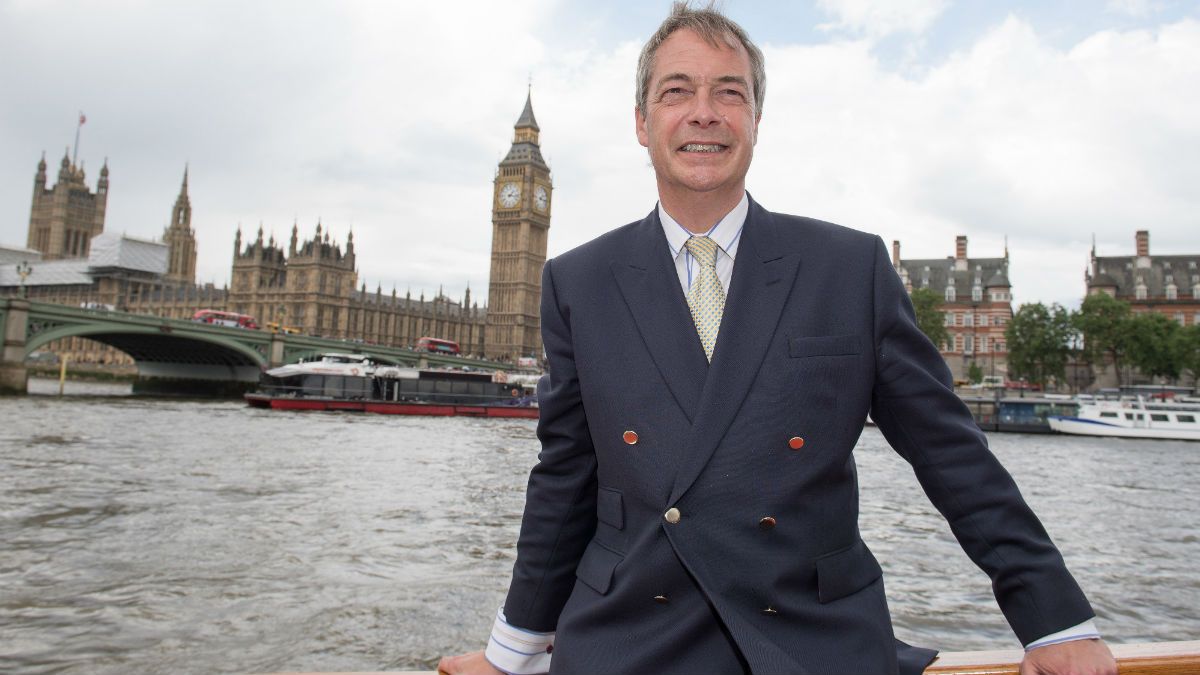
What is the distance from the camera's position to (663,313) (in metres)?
1.52

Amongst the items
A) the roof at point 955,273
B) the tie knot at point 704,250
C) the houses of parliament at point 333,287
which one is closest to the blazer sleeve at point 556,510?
the tie knot at point 704,250

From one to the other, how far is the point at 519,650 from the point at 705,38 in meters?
1.16

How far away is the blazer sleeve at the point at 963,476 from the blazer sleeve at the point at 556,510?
1.78 ft

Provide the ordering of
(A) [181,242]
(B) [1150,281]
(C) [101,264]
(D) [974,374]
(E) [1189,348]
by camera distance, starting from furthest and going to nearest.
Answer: (A) [181,242] → (C) [101,264] → (B) [1150,281] → (D) [974,374] → (E) [1189,348]

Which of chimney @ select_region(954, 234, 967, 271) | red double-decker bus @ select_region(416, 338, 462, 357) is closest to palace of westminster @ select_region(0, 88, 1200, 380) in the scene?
chimney @ select_region(954, 234, 967, 271)

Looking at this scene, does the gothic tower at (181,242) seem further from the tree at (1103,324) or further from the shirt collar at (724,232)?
the shirt collar at (724,232)

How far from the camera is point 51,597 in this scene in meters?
6.15

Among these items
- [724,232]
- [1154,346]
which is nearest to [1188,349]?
[1154,346]

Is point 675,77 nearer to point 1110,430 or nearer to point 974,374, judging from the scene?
point 1110,430

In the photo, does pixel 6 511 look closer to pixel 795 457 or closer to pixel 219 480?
pixel 219 480

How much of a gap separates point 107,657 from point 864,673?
5.07 meters

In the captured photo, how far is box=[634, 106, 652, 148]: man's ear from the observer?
1.68m

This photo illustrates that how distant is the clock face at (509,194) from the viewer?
8081 centimetres

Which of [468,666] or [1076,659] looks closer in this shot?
[1076,659]
